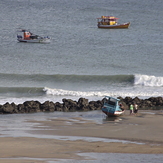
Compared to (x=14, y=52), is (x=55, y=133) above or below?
below

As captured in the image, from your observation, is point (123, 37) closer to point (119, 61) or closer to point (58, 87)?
point (119, 61)

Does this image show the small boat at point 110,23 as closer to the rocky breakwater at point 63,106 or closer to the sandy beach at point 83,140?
the rocky breakwater at point 63,106

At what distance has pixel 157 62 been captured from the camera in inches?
1667

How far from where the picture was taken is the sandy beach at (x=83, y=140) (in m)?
15.9

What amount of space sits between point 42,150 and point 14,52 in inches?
1282

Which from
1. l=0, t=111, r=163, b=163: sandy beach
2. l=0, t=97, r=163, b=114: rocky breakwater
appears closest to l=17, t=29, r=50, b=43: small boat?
l=0, t=97, r=163, b=114: rocky breakwater

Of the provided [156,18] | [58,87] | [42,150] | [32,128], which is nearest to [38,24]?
[156,18]

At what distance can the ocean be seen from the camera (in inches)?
1311

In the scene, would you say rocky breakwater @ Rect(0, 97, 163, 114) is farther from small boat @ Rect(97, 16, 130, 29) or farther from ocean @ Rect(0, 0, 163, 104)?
small boat @ Rect(97, 16, 130, 29)

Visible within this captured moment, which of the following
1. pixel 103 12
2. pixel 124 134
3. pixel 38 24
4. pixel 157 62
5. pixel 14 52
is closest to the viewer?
pixel 124 134

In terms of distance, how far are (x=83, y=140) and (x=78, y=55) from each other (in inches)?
1110

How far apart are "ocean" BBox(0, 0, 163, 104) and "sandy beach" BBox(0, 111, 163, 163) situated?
8.23 metres

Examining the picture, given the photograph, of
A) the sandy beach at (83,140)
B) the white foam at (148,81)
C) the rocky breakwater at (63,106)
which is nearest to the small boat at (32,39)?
the white foam at (148,81)

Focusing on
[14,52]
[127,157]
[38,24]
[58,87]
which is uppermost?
[38,24]
